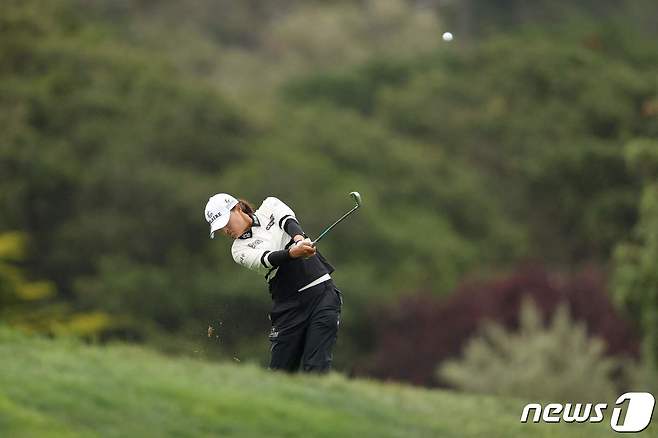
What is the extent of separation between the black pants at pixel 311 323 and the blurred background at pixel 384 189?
2126cm

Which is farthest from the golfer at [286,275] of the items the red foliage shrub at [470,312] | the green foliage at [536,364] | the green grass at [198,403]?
the red foliage shrub at [470,312]

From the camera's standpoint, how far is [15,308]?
2483cm

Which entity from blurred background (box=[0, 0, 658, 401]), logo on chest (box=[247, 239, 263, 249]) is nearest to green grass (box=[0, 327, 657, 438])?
logo on chest (box=[247, 239, 263, 249])

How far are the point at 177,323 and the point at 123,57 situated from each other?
15221 mm

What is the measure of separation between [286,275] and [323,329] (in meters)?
0.54

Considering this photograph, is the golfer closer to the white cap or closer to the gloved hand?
the white cap

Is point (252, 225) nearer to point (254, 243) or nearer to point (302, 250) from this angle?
point (254, 243)

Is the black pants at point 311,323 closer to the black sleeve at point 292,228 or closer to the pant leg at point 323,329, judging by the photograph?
the pant leg at point 323,329

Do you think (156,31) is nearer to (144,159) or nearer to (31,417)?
(144,159)

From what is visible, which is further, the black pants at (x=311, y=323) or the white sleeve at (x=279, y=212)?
the black pants at (x=311, y=323)

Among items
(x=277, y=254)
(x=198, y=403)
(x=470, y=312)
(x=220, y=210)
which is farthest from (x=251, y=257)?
(x=470, y=312)

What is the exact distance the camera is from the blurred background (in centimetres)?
4394

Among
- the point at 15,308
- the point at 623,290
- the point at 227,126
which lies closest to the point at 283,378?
the point at 15,308

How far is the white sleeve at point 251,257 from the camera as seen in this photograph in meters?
11.5
